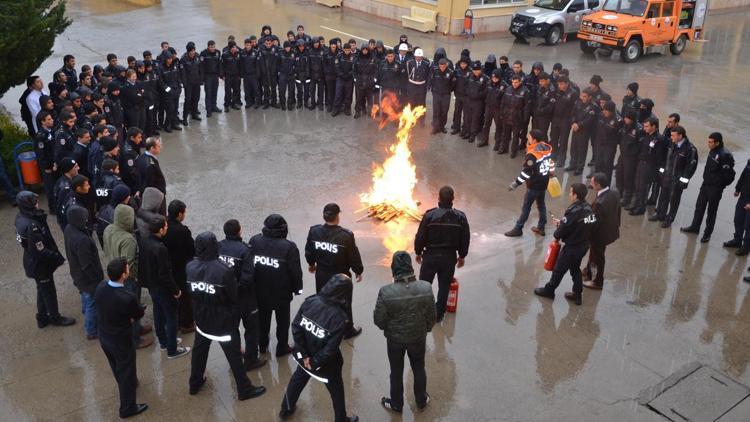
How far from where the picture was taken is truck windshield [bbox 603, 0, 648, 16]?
68.5 ft

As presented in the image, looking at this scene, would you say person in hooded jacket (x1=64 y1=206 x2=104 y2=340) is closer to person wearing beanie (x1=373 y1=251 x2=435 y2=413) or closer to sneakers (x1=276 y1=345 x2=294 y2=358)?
sneakers (x1=276 y1=345 x2=294 y2=358)

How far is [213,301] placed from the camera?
614 cm

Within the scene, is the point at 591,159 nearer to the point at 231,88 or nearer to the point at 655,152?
the point at 655,152

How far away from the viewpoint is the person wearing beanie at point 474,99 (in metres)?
13.4

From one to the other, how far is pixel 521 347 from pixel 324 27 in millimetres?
19412

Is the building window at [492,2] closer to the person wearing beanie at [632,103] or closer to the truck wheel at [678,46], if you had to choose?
the truck wheel at [678,46]

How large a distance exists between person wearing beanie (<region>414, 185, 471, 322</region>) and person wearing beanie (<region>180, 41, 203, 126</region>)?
857 cm

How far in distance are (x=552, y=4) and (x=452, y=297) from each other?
60.0ft

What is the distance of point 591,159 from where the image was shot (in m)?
12.8

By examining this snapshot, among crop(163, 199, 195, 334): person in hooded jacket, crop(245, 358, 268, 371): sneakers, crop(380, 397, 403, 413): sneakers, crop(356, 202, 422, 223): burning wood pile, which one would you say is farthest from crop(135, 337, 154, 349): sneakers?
crop(356, 202, 422, 223): burning wood pile

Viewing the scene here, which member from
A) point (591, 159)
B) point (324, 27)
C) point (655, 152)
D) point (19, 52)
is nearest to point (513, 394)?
point (655, 152)

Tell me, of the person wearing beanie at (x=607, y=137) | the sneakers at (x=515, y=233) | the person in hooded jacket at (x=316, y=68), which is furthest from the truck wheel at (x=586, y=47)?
the sneakers at (x=515, y=233)

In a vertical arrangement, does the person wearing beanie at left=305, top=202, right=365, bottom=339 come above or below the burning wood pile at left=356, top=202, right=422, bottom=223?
above

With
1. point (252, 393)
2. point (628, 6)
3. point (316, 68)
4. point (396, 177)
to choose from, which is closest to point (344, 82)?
point (316, 68)
